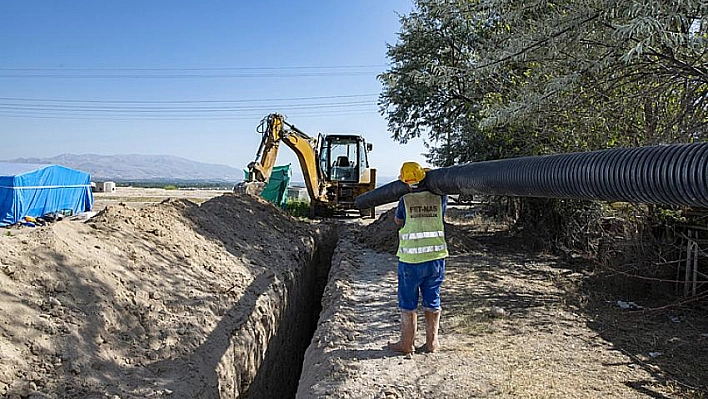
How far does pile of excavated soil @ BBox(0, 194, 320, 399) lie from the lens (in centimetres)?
380

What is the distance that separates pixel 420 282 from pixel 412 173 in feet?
3.69

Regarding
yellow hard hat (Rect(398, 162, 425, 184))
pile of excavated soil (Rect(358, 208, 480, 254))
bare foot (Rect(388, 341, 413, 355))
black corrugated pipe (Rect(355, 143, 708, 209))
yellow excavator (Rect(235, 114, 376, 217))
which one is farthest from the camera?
yellow excavator (Rect(235, 114, 376, 217))

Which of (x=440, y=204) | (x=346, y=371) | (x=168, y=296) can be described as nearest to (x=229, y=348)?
(x=168, y=296)

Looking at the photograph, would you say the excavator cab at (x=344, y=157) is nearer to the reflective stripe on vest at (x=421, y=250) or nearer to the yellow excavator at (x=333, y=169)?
the yellow excavator at (x=333, y=169)

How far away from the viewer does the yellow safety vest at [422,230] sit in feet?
15.4

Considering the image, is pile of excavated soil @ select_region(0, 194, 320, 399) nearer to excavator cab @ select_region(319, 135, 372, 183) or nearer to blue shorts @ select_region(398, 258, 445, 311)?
blue shorts @ select_region(398, 258, 445, 311)

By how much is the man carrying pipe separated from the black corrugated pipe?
0.56m

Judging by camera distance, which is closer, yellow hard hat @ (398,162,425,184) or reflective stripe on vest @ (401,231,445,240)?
reflective stripe on vest @ (401,231,445,240)

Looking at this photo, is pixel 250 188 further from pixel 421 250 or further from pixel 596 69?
Result: pixel 596 69

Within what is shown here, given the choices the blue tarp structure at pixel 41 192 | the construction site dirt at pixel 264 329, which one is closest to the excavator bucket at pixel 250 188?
the construction site dirt at pixel 264 329

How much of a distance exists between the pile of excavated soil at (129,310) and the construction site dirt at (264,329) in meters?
0.02

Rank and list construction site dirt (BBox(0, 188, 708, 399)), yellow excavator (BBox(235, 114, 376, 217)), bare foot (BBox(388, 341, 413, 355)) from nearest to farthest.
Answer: construction site dirt (BBox(0, 188, 708, 399))
bare foot (BBox(388, 341, 413, 355))
yellow excavator (BBox(235, 114, 376, 217))

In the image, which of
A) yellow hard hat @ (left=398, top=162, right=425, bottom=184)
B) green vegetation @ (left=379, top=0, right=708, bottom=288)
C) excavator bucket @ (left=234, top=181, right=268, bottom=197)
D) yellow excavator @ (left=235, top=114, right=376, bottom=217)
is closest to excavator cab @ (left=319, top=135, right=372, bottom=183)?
yellow excavator @ (left=235, top=114, right=376, bottom=217)

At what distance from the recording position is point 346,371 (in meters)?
4.36
